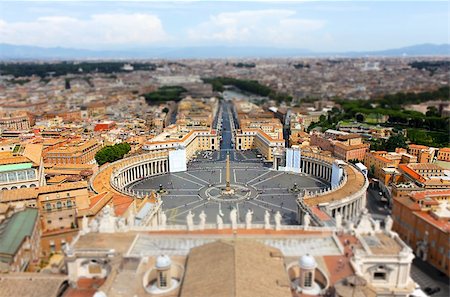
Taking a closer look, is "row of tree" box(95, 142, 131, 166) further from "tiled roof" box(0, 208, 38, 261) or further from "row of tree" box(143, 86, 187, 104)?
"row of tree" box(143, 86, 187, 104)

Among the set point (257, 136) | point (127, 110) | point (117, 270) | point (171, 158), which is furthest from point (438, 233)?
point (127, 110)

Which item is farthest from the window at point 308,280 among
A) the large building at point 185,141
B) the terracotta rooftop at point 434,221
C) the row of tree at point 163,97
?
the row of tree at point 163,97

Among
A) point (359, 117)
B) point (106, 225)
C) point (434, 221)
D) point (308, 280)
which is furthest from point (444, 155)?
point (106, 225)

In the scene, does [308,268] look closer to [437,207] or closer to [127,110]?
[437,207]

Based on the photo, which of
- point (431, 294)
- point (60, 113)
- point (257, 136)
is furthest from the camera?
point (60, 113)

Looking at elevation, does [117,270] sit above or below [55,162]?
above
